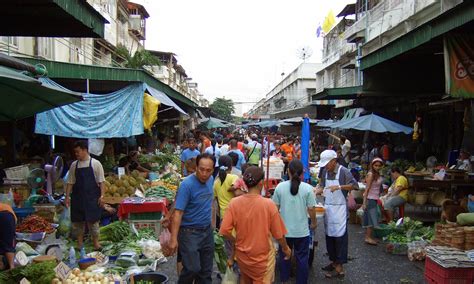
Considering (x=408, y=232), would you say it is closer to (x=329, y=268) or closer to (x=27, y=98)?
(x=329, y=268)

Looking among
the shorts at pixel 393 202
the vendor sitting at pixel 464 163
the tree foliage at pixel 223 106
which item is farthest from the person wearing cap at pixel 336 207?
the tree foliage at pixel 223 106

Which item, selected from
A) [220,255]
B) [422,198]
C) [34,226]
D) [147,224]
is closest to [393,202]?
[422,198]

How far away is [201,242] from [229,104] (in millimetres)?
89758

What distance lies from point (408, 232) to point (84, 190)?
6285 mm

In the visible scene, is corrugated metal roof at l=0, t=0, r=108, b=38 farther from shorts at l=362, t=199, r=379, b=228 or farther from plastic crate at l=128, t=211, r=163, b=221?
shorts at l=362, t=199, r=379, b=228

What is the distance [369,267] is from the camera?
24.3 feet

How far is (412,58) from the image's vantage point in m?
11.4

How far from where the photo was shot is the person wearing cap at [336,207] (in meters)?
6.59

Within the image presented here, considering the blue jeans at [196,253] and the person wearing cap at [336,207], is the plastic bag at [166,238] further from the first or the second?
the person wearing cap at [336,207]

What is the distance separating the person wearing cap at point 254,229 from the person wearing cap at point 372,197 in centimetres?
485

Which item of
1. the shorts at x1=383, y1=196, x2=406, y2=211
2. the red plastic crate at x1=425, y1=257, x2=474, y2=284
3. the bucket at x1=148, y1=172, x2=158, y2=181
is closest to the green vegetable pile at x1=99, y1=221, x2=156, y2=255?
the bucket at x1=148, y1=172, x2=158, y2=181

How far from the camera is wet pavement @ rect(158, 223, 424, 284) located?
6801 millimetres

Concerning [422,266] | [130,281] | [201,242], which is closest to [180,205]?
[201,242]

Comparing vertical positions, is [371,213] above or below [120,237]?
above
